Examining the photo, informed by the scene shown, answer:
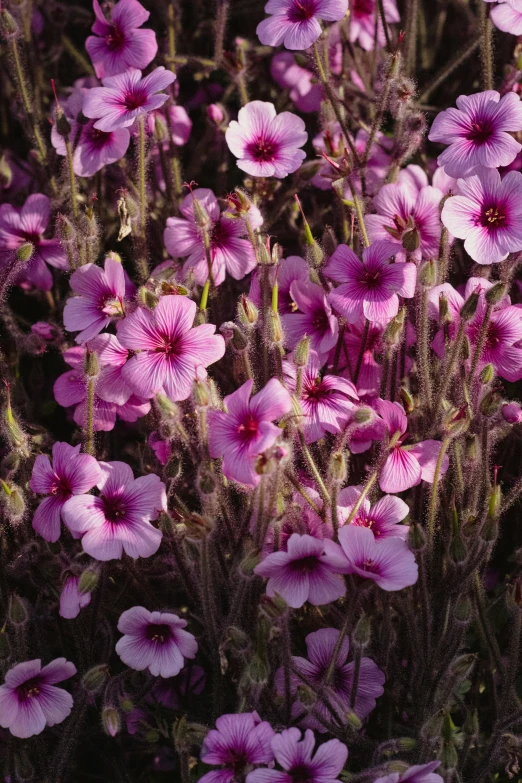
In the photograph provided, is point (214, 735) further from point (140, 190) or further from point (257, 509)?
point (140, 190)

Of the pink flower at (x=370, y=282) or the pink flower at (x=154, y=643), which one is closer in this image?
the pink flower at (x=154, y=643)

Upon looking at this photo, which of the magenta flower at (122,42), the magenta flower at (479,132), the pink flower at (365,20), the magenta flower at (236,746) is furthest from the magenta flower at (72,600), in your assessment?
the pink flower at (365,20)

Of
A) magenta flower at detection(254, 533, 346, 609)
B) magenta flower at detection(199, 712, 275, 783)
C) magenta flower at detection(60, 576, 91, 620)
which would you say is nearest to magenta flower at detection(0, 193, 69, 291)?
magenta flower at detection(60, 576, 91, 620)

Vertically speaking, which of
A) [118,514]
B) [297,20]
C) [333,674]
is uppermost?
[297,20]

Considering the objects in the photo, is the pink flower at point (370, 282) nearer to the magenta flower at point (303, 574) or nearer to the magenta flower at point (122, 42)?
the magenta flower at point (303, 574)

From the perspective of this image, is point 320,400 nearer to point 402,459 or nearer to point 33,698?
point 402,459

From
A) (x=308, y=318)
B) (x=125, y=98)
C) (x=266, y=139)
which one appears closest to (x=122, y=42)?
(x=125, y=98)
